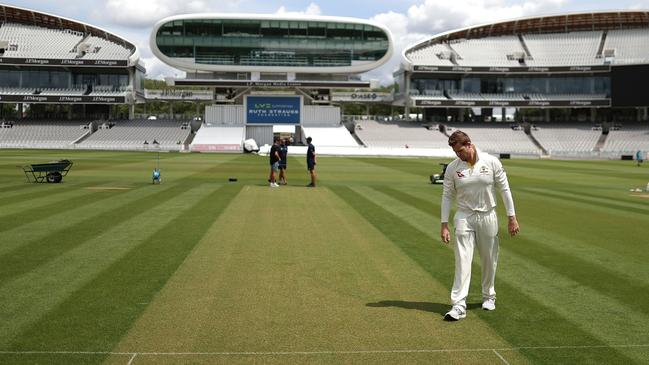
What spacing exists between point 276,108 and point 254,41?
31.8 ft

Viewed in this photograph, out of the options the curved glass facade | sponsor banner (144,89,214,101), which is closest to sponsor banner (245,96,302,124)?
the curved glass facade

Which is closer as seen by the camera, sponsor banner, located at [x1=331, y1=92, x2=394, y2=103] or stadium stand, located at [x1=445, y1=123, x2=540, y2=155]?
stadium stand, located at [x1=445, y1=123, x2=540, y2=155]

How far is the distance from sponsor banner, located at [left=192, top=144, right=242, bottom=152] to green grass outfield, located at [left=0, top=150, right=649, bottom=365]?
5633cm

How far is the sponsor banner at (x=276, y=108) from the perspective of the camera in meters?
88.1

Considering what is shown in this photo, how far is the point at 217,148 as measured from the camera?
73.2 m

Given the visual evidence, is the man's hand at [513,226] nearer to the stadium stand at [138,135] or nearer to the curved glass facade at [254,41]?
the stadium stand at [138,135]

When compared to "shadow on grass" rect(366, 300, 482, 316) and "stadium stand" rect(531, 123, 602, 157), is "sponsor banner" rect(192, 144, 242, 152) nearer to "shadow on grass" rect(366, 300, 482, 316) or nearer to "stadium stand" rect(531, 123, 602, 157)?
"stadium stand" rect(531, 123, 602, 157)

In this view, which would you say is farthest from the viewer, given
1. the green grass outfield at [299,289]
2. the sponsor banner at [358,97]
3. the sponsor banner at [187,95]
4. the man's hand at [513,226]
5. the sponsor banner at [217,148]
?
the sponsor banner at [358,97]

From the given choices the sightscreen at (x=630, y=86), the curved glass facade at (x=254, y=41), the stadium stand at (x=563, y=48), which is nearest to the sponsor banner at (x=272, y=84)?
the curved glass facade at (x=254, y=41)

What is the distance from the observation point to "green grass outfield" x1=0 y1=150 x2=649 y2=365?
6.10m

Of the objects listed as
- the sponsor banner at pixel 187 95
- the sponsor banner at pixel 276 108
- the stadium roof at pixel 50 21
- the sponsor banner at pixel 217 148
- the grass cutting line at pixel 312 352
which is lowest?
the grass cutting line at pixel 312 352

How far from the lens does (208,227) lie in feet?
45.1

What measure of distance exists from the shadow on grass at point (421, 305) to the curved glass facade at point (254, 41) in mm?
82286

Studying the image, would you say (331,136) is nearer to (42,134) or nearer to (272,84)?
(272,84)
